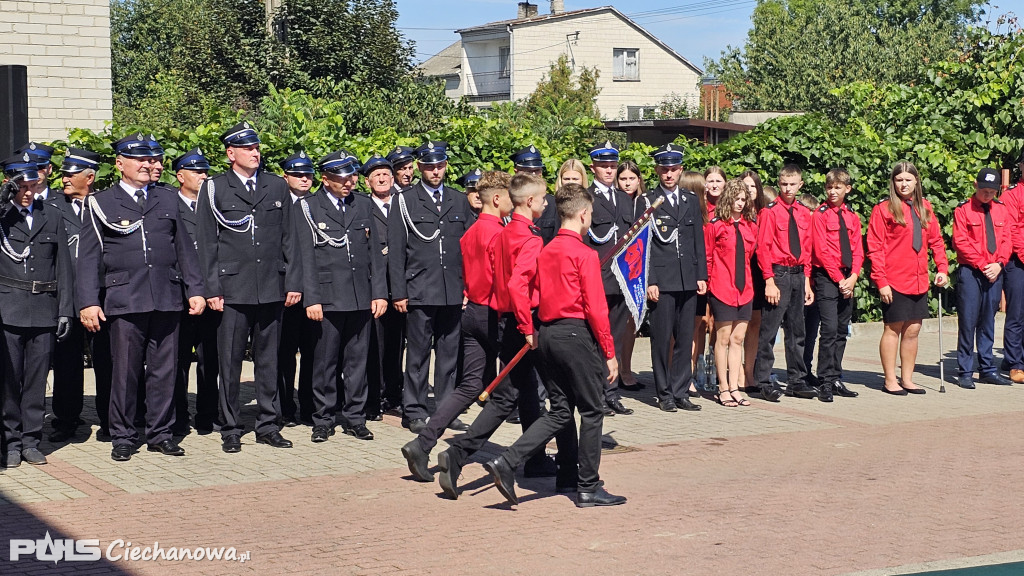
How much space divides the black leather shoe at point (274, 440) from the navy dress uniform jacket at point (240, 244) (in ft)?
3.20

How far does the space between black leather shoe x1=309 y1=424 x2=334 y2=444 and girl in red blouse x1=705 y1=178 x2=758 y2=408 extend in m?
3.67

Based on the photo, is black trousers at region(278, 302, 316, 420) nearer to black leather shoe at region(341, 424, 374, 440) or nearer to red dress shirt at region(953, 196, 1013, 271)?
black leather shoe at region(341, 424, 374, 440)

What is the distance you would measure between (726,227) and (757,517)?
14.5 ft

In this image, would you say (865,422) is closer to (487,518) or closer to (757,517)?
(757,517)

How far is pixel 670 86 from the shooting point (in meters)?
80.0

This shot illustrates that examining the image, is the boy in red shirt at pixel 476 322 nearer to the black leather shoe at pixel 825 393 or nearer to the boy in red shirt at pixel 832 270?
the boy in red shirt at pixel 832 270

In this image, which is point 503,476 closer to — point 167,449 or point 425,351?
point 425,351

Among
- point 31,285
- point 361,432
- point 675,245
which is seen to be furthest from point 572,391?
point 31,285

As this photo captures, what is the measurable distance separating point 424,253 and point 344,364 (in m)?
1.05

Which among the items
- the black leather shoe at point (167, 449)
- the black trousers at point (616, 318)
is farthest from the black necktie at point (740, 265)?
the black leather shoe at point (167, 449)

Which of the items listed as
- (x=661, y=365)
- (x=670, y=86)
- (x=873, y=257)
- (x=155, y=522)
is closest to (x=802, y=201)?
(x=873, y=257)

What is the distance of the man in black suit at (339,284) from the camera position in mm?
9547

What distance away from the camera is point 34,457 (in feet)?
28.2

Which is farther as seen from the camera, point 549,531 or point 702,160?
point 702,160
